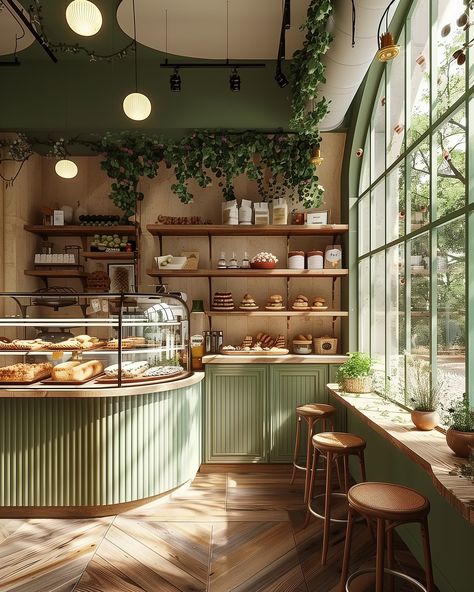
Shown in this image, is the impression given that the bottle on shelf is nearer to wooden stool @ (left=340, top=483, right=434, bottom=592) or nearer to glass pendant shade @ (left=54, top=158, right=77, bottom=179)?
glass pendant shade @ (left=54, top=158, right=77, bottom=179)

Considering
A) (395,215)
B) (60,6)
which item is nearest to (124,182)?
(60,6)

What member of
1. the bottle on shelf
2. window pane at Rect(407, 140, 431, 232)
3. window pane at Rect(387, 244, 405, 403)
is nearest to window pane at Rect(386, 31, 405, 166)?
window pane at Rect(407, 140, 431, 232)

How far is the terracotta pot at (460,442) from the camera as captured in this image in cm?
206

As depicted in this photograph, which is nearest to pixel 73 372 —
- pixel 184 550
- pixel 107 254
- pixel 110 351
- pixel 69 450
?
pixel 110 351

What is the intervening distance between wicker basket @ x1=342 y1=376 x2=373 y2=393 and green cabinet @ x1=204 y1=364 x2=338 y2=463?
32.3 inches

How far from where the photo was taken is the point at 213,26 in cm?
402

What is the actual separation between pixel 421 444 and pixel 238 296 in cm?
307

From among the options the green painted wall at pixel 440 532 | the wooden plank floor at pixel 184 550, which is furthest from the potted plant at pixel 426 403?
the wooden plank floor at pixel 184 550

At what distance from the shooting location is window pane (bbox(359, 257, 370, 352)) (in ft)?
14.6

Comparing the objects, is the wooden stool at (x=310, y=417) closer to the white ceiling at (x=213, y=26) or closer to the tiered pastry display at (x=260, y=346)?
the tiered pastry display at (x=260, y=346)

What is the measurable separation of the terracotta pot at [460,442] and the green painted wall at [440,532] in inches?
18.7

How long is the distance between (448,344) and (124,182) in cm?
362

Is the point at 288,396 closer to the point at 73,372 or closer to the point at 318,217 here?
the point at 318,217

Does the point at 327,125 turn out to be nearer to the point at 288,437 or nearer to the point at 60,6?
the point at 60,6
